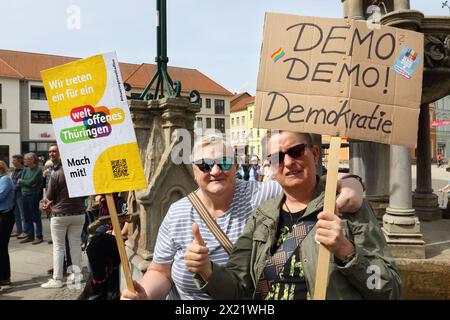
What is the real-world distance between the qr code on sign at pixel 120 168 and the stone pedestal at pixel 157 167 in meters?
1.92

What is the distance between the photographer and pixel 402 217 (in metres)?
4.71

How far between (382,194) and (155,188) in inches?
206

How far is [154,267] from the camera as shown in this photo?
2.02m

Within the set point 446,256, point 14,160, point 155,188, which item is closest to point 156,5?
point 155,188

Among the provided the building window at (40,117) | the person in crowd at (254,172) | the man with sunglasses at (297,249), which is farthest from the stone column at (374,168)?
the building window at (40,117)

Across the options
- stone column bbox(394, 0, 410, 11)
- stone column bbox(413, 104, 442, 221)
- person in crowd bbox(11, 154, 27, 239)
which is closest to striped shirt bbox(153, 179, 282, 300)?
stone column bbox(394, 0, 410, 11)

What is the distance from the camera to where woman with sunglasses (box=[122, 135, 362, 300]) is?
75.7 inches

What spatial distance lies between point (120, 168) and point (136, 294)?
0.62 meters

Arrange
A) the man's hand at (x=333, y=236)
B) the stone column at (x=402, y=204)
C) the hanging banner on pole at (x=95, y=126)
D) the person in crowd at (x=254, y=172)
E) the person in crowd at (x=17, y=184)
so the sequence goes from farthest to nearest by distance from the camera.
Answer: the person in crowd at (x=254, y=172)
the person in crowd at (x=17, y=184)
the stone column at (x=402, y=204)
the hanging banner on pole at (x=95, y=126)
the man's hand at (x=333, y=236)

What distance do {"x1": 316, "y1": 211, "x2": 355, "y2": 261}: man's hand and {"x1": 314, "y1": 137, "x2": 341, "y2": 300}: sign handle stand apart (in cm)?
3

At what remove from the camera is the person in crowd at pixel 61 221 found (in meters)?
4.83

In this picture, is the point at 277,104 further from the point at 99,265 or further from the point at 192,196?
the point at 99,265

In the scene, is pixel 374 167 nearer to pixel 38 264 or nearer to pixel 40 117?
pixel 38 264

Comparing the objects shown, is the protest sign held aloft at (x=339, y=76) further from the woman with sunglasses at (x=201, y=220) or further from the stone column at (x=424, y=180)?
the stone column at (x=424, y=180)
